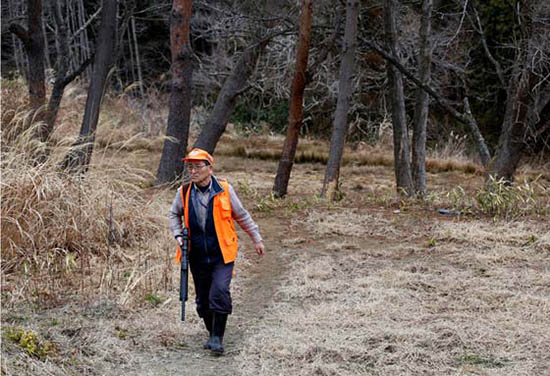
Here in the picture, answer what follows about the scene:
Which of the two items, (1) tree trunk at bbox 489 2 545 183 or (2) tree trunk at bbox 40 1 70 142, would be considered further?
(1) tree trunk at bbox 489 2 545 183

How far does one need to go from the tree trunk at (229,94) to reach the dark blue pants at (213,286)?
8138mm

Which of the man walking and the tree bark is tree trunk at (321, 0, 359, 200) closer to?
the tree bark

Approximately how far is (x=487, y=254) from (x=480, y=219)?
179cm

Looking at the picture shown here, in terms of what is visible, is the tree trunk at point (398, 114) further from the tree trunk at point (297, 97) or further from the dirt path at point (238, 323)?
the dirt path at point (238, 323)

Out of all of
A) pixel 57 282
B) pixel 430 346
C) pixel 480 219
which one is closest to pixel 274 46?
pixel 480 219

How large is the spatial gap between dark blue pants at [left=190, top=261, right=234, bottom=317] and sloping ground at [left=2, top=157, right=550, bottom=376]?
1.08 feet

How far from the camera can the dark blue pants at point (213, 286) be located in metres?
5.62

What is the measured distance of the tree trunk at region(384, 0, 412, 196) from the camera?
12.4 meters

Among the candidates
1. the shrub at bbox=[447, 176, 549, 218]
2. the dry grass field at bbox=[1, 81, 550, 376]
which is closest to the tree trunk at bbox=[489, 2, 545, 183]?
the shrub at bbox=[447, 176, 549, 218]

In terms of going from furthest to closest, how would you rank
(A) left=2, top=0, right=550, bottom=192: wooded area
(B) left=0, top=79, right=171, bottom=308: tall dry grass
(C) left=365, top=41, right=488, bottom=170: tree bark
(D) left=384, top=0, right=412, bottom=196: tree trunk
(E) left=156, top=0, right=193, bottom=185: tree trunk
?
(E) left=156, top=0, right=193, bottom=185: tree trunk → (D) left=384, top=0, right=412, bottom=196: tree trunk → (C) left=365, top=41, right=488, bottom=170: tree bark → (A) left=2, top=0, right=550, bottom=192: wooded area → (B) left=0, top=79, right=171, bottom=308: tall dry grass

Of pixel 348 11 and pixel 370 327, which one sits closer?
pixel 370 327

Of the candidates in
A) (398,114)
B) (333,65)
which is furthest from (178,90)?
(333,65)

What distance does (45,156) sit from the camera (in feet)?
28.7

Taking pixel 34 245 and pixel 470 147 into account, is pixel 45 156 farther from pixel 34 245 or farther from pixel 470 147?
pixel 470 147
